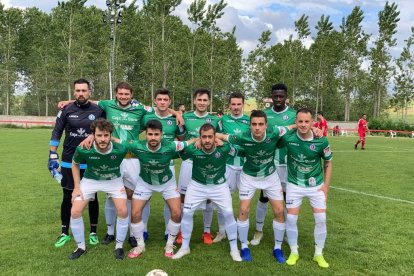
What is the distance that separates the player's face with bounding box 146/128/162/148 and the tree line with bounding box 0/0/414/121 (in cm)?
4269

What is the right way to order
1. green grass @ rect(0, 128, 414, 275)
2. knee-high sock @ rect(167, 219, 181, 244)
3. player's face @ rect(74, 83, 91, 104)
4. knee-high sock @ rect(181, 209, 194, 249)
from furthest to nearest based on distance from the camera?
player's face @ rect(74, 83, 91, 104)
knee-high sock @ rect(167, 219, 181, 244)
knee-high sock @ rect(181, 209, 194, 249)
green grass @ rect(0, 128, 414, 275)

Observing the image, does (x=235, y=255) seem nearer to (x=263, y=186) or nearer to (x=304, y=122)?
(x=263, y=186)

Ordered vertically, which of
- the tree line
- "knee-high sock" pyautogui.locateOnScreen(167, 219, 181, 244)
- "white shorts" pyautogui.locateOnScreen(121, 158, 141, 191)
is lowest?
"knee-high sock" pyautogui.locateOnScreen(167, 219, 181, 244)

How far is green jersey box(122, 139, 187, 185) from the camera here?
17.4ft

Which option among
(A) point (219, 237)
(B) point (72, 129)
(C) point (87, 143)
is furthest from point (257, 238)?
(B) point (72, 129)

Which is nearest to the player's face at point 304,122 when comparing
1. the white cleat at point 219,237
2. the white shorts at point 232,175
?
the white shorts at point 232,175

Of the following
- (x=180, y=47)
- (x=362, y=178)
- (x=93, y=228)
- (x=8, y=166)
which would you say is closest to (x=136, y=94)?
(x=180, y=47)

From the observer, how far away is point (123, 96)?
Result: 5.79 metres

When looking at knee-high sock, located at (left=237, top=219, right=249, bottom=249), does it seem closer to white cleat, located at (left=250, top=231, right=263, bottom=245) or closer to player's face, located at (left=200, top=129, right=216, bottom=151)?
white cleat, located at (left=250, top=231, right=263, bottom=245)

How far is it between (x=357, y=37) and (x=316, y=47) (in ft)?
18.8

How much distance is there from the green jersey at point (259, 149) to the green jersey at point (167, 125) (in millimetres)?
984

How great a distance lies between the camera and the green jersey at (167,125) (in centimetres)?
590

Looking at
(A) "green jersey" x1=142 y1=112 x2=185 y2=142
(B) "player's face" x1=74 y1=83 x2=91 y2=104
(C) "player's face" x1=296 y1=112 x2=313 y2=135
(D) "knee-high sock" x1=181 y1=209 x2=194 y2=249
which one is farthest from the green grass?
(B) "player's face" x1=74 y1=83 x2=91 y2=104

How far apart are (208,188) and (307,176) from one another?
1.40 meters
